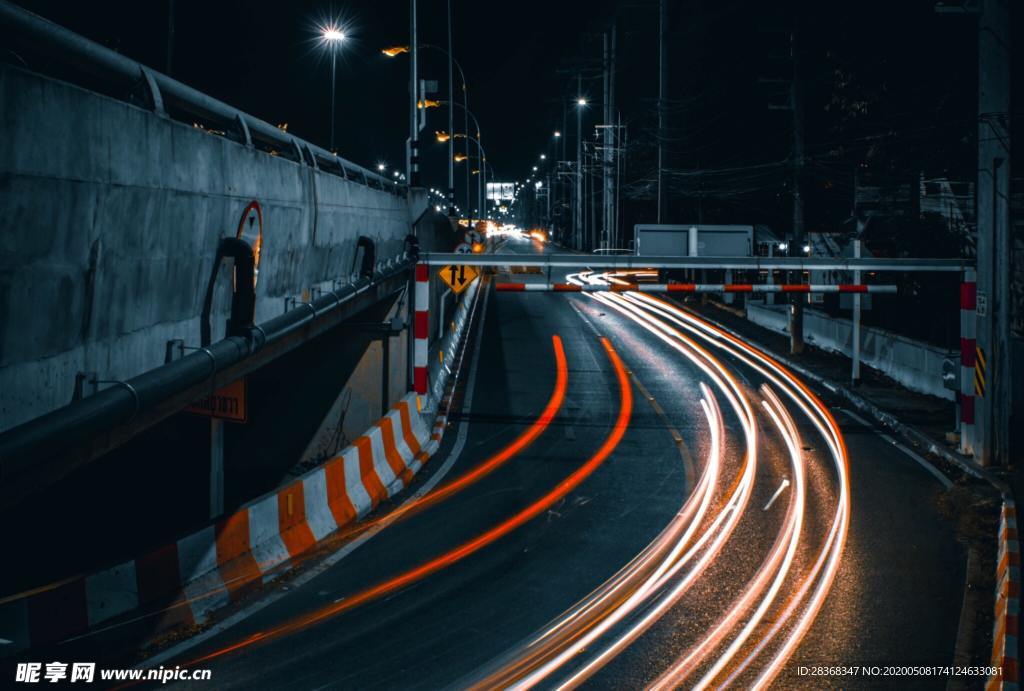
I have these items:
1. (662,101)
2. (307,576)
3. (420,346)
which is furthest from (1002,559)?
(662,101)

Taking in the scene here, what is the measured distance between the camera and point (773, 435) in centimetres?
2080

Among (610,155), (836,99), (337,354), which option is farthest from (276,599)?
(610,155)

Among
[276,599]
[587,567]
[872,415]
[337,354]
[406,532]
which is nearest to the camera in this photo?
[276,599]

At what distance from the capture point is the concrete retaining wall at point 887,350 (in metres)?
25.3

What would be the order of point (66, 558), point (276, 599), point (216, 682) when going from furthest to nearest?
point (66, 558) < point (276, 599) < point (216, 682)

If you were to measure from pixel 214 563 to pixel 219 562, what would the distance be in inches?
3.3

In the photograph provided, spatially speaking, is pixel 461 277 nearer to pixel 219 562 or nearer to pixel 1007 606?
pixel 219 562

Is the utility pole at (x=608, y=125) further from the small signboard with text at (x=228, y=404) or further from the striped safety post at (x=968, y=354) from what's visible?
the small signboard with text at (x=228, y=404)

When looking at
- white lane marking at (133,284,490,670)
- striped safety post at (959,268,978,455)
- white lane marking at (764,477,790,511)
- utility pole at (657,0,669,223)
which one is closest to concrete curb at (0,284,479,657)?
white lane marking at (133,284,490,670)

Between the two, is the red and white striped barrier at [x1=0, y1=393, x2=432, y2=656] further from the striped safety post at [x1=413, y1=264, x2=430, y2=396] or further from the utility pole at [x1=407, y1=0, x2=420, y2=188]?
the utility pole at [x1=407, y1=0, x2=420, y2=188]

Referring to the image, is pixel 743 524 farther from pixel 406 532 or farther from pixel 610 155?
pixel 610 155

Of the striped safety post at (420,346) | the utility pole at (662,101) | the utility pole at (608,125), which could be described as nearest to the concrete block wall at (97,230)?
the striped safety post at (420,346)

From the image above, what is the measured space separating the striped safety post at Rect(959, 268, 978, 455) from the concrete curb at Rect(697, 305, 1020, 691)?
472 millimetres

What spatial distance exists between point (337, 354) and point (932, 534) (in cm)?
1172
